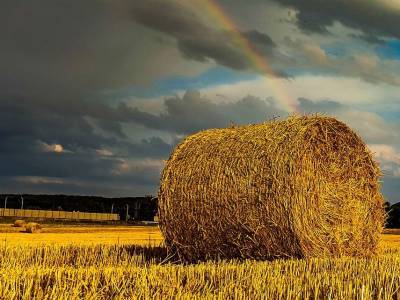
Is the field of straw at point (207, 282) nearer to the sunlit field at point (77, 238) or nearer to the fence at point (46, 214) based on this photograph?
the sunlit field at point (77, 238)

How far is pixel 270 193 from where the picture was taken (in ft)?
32.1

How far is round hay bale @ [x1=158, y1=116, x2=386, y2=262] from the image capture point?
981cm

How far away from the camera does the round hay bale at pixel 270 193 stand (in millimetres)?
9812

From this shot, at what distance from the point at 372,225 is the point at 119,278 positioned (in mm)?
7340

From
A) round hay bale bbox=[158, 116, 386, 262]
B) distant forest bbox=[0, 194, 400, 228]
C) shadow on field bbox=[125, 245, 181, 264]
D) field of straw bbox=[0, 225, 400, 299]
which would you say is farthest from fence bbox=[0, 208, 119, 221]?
field of straw bbox=[0, 225, 400, 299]

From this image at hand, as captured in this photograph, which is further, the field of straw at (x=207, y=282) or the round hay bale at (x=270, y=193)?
the round hay bale at (x=270, y=193)

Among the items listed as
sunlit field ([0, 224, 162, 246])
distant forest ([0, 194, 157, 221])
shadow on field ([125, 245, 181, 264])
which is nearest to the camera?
shadow on field ([125, 245, 181, 264])

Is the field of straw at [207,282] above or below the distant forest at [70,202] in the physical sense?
below

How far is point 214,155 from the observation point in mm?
10805

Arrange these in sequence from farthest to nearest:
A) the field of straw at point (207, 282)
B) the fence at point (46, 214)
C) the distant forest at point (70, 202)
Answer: the distant forest at point (70, 202)
the fence at point (46, 214)
the field of straw at point (207, 282)

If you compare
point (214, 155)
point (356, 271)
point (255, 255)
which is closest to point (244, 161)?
point (214, 155)

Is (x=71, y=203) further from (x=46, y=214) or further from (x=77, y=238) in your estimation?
(x=77, y=238)

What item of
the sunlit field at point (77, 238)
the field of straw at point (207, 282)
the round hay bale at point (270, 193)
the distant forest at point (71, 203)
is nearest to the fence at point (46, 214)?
the distant forest at point (71, 203)

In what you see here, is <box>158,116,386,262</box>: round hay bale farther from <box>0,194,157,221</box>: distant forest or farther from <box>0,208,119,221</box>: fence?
<box>0,194,157,221</box>: distant forest
